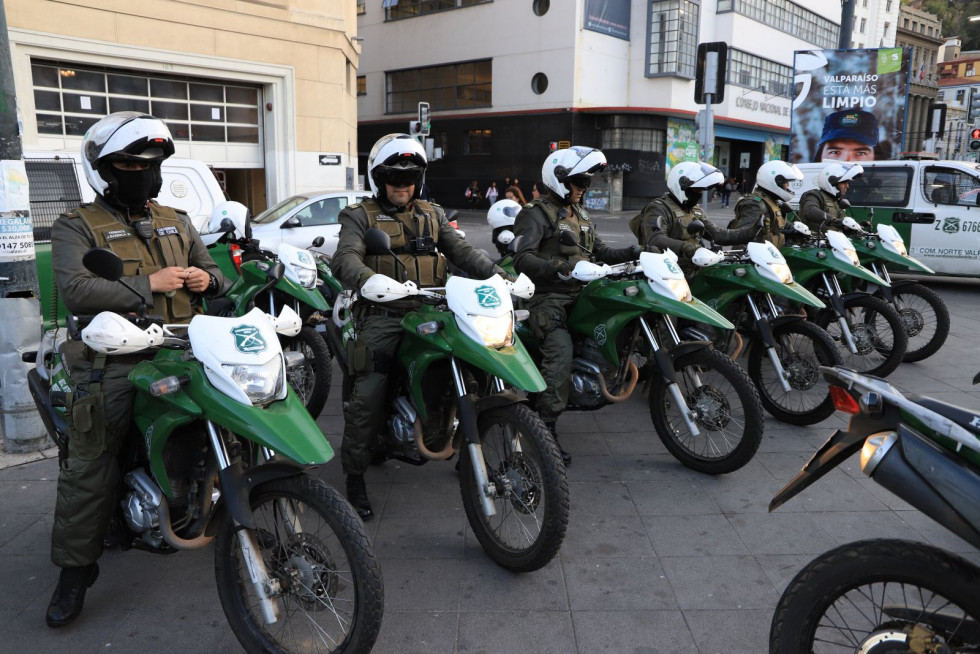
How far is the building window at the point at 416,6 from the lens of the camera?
1421 inches

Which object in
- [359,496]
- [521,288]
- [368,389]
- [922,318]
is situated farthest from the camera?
→ [922,318]

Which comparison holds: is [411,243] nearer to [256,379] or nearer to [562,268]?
[562,268]

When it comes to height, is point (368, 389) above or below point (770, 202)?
below

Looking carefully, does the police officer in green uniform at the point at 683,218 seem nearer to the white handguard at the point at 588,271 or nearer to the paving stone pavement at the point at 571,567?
the white handguard at the point at 588,271

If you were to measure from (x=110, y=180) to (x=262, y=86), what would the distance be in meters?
15.4

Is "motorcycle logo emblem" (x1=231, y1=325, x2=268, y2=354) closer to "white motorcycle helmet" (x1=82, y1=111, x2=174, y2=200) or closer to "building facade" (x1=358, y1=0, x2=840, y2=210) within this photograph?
"white motorcycle helmet" (x1=82, y1=111, x2=174, y2=200)

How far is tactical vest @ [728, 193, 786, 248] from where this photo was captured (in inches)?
282

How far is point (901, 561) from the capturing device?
206 centimetres

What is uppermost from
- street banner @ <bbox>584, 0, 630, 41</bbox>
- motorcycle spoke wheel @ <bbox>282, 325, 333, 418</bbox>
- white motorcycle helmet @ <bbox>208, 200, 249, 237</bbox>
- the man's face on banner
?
street banner @ <bbox>584, 0, 630, 41</bbox>

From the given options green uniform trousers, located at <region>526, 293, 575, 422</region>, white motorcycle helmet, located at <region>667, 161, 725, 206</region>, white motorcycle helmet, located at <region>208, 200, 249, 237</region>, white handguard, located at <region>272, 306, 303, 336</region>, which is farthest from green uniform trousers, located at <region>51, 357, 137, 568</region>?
white motorcycle helmet, located at <region>667, 161, 725, 206</region>

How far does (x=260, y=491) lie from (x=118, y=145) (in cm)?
155

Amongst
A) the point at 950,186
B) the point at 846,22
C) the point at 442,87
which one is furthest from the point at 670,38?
the point at 950,186

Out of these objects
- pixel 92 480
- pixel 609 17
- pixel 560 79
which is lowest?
pixel 92 480

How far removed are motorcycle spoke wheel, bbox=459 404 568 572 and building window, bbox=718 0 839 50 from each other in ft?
126
